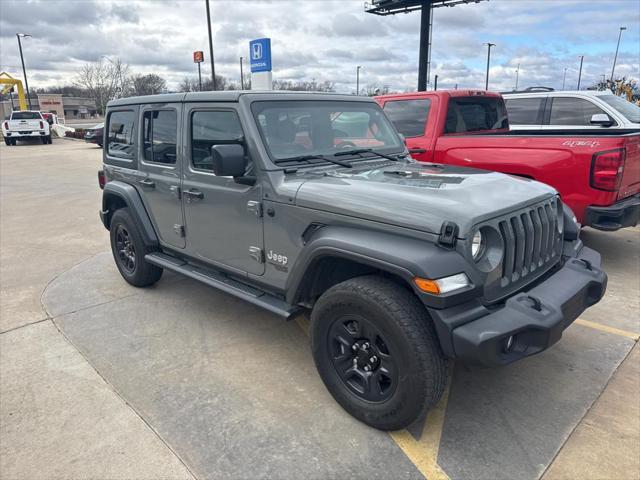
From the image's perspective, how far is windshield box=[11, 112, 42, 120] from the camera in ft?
83.7

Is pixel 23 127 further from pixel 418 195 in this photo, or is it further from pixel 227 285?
pixel 418 195

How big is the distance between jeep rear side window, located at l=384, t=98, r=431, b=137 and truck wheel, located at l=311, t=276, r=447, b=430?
13.2 ft

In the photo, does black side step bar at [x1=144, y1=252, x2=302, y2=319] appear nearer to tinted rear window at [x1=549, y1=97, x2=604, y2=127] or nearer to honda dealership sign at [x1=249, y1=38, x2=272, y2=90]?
tinted rear window at [x1=549, y1=97, x2=604, y2=127]

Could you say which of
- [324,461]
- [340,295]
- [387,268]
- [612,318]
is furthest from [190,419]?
[612,318]

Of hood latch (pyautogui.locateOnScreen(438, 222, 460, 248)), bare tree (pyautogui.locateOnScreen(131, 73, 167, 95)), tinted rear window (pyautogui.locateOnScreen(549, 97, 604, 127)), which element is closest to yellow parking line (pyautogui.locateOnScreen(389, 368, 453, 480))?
hood latch (pyautogui.locateOnScreen(438, 222, 460, 248))

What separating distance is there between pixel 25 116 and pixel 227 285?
2760 centimetres

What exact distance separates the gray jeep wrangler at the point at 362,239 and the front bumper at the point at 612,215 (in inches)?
66.7

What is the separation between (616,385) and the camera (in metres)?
3.25

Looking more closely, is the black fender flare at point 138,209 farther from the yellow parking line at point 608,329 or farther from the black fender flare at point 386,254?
the yellow parking line at point 608,329

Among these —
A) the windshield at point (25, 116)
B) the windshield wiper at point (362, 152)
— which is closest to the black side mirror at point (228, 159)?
the windshield wiper at point (362, 152)

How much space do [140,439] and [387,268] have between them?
169cm

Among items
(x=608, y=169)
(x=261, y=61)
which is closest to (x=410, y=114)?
(x=608, y=169)

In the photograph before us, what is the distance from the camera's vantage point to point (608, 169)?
4.77 metres

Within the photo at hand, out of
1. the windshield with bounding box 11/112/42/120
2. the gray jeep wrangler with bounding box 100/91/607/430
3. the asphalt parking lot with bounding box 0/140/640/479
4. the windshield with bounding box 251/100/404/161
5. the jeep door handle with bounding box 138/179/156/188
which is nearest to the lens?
the gray jeep wrangler with bounding box 100/91/607/430
